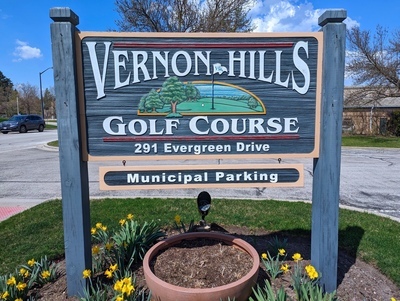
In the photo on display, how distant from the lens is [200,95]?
9.47 ft

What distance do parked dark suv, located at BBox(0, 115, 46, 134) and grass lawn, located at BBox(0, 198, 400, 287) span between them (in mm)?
27583

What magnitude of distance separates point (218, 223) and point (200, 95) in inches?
97.1

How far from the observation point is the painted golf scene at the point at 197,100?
2855 millimetres

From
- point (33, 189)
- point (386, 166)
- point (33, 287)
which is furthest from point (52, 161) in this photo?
point (386, 166)

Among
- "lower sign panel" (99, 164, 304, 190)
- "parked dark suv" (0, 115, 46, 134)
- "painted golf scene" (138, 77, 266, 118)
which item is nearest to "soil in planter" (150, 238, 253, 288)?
"lower sign panel" (99, 164, 304, 190)

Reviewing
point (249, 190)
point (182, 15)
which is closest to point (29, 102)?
point (182, 15)

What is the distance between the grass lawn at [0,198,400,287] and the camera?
3789 mm

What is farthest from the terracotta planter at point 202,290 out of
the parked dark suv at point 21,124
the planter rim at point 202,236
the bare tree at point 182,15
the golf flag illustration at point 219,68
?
the parked dark suv at point 21,124

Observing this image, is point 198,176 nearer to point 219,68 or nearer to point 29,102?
point 219,68

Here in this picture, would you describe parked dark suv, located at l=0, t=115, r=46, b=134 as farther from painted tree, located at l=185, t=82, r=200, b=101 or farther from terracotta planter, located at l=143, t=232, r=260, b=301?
terracotta planter, located at l=143, t=232, r=260, b=301

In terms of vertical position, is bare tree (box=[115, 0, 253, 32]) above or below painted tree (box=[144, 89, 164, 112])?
above

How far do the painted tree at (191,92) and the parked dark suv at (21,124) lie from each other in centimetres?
3139

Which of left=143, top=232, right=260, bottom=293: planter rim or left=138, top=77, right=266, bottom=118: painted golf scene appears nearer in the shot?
left=143, top=232, right=260, bottom=293: planter rim

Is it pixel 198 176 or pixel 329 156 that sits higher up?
pixel 329 156
